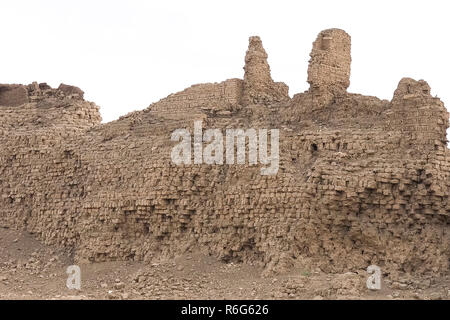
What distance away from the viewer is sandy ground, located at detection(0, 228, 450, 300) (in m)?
15.6

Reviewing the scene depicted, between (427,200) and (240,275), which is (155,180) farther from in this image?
(427,200)

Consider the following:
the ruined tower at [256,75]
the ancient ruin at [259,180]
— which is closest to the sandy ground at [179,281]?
the ancient ruin at [259,180]

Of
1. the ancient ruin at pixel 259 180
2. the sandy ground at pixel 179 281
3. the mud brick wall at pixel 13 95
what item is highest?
the mud brick wall at pixel 13 95

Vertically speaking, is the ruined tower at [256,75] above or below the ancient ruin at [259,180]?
above

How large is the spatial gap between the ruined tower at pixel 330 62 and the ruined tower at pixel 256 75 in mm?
1435

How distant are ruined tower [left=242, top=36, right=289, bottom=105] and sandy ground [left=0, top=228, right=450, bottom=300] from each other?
11.8 feet

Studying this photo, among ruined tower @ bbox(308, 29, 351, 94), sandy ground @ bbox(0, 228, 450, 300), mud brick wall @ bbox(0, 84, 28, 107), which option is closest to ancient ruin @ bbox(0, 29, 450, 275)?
ruined tower @ bbox(308, 29, 351, 94)

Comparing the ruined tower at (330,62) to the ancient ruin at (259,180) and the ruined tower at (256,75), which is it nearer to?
the ancient ruin at (259,180)

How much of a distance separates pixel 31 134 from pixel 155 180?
424 centimetres

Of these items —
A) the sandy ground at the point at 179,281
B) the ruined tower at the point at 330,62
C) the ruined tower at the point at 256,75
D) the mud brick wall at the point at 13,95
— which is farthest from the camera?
the mud brick wall at the point at 13,95

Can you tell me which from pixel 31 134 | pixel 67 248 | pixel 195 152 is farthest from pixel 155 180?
pixel 31 134

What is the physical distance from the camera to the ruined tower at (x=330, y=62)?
18.4m
